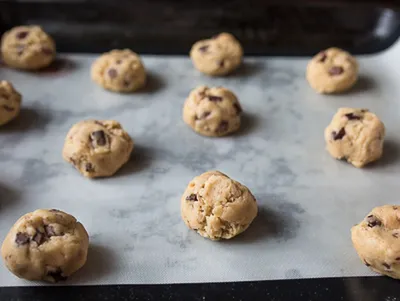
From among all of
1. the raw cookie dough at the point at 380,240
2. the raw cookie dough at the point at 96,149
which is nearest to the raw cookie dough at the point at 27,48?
the raw cookie dough at the point at 96,149

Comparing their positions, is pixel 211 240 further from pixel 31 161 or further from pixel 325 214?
pixel 31 161

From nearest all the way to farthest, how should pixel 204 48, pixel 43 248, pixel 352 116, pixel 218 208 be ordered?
pixel 43 248
pixel 218 208
pixel 352 116
pixel 204 48

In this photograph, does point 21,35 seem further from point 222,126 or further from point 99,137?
point 222,126

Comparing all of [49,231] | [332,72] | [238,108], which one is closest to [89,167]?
[49,231]

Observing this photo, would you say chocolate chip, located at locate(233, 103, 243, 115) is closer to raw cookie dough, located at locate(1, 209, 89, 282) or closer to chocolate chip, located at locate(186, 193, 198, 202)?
chocolate chip, located at locate(186, 193, 198, 202)

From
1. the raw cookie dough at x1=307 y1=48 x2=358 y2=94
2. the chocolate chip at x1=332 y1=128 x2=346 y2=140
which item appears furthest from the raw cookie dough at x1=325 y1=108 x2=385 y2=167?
the raw cookie dough at x1=307 y1=48 x2=358 y2=94

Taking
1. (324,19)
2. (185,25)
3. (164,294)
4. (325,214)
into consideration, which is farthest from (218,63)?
(164,294)
